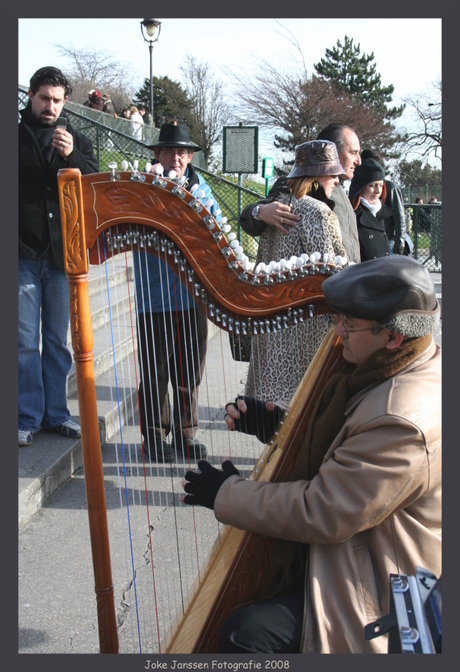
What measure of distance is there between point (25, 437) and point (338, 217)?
7.02 ft

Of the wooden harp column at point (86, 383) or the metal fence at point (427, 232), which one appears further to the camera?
the metal fence at point (427, 232)

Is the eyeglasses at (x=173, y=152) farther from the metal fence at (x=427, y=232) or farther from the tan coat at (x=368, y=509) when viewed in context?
the metal fence at (x=427, y=232)

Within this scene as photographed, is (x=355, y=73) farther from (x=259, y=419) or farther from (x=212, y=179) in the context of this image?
(x=259, y=419)

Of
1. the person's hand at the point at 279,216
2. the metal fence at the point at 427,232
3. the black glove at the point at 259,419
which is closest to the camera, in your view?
the black glove at the point at 259,419

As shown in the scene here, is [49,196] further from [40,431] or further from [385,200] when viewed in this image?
[385,200]

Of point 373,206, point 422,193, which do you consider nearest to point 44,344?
point 373,206

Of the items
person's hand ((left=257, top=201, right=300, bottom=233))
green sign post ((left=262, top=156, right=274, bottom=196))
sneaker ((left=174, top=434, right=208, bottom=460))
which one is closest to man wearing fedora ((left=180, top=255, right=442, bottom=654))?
person's hand ((left=257, top=201, right=300, bottom=233))

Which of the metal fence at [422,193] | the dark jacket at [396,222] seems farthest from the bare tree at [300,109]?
the dark jacket at [396,222]

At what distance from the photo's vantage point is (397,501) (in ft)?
4.99

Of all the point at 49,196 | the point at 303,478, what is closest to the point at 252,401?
the point at 303,478

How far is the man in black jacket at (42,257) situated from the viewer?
137 inches

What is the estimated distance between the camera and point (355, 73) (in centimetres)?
3247

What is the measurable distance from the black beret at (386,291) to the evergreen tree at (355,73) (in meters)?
32.9

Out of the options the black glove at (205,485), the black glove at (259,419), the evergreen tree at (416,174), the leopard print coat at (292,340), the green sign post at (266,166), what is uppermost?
the evergreen tree at (416,174)
